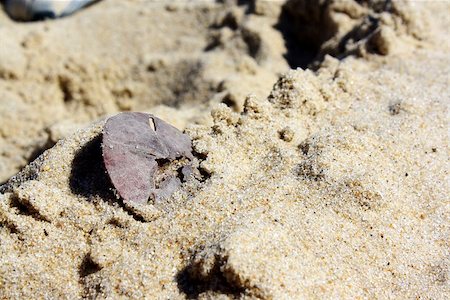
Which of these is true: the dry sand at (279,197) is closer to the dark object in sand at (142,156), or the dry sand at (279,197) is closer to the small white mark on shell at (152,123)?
the dark object in sand at (142,156)

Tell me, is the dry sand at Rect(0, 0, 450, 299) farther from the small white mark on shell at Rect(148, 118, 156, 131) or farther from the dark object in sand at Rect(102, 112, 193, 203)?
the small white mark on shell at Rect(148, 118, 156, 131)

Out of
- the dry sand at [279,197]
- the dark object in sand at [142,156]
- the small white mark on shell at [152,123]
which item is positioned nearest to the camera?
the dry sand at [279,197]

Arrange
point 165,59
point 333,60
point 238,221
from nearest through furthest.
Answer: point 238,221, point 333,60, point 165,59

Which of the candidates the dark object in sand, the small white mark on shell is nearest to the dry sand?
the dark object in sand

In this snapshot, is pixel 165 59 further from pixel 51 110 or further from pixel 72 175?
pixel 72 175

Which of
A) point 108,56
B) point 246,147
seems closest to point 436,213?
point 246,147

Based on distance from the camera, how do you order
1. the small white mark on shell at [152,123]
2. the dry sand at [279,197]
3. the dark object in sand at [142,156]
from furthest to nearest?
the small white mark on shell at [152,123] → the dark object in sand at [142,156] → the dry sand at [279,197]

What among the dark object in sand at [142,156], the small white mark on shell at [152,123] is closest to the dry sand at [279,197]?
the dark object in sand at [142,156]
